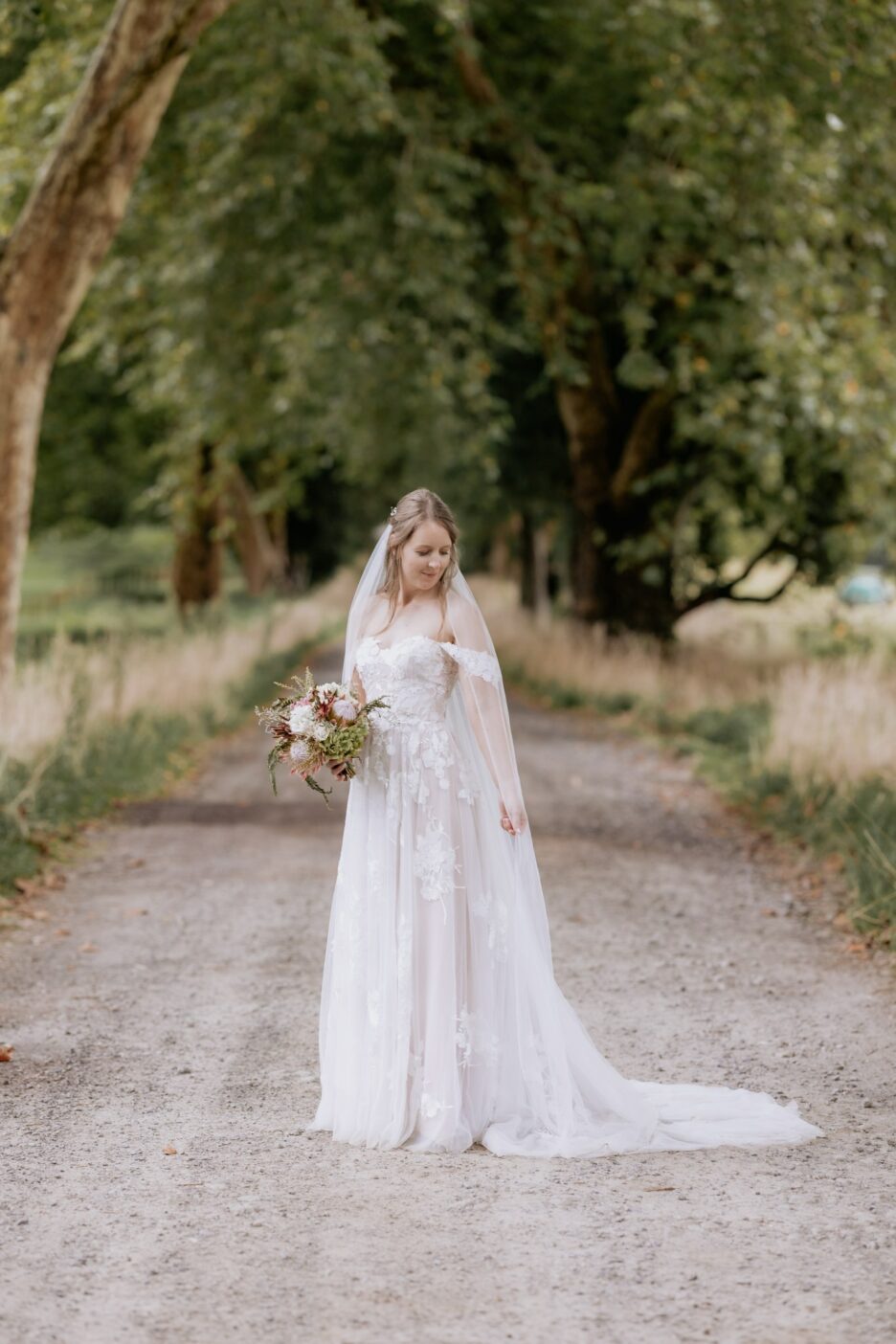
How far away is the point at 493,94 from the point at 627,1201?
50.3 feet

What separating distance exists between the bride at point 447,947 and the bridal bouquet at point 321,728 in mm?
100

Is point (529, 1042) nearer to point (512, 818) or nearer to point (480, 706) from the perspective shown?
point (512, 818)

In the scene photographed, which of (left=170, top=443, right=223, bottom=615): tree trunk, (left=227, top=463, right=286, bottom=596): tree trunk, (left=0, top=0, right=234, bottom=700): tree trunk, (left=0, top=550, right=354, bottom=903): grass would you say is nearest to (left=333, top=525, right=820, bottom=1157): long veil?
(left=0, top=550, right=354, bottom=903): grass

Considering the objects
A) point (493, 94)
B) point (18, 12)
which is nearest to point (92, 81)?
point (18, 12)

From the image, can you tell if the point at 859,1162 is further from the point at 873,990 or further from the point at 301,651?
the point at 301,651

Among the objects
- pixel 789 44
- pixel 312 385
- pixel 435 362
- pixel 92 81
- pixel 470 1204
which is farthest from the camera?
pixel 312 385

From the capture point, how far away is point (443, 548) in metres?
5.69

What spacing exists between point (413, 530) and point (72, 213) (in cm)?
690

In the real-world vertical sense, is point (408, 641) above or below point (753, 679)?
above

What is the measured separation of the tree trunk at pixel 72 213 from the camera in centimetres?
1101

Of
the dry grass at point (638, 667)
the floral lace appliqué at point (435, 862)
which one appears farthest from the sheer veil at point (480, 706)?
the dry grass at point (638, 667)

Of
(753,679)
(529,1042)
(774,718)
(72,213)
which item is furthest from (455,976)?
(753,679)

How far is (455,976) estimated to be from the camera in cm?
556

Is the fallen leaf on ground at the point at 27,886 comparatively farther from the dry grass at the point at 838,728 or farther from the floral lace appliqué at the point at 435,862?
the dry grass at the point at 838,728
